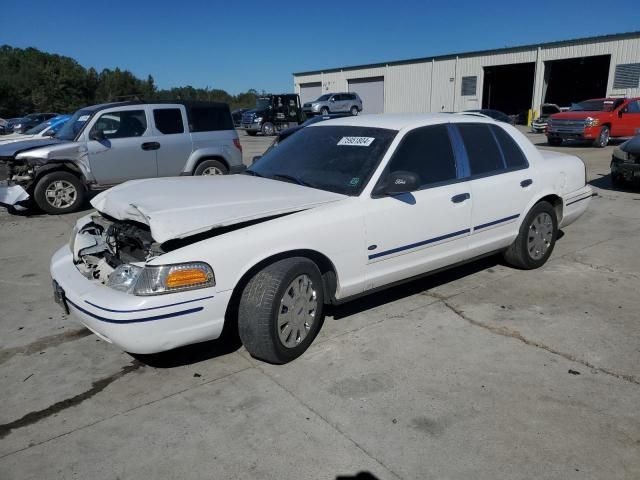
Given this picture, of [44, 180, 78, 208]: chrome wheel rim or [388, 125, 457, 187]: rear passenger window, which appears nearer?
[388, 125, 457, 187]: rear passenger window

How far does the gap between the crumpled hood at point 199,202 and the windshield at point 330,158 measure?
0.46 feet

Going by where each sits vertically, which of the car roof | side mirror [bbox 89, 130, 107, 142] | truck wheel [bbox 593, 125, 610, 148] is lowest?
truck wheel [bbox 593, 125, 610, 148]

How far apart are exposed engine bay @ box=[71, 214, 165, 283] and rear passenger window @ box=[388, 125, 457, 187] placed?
6.09ft

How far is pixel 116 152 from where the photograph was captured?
28.8ft

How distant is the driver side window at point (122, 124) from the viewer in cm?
880

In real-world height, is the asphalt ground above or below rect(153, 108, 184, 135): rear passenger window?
below

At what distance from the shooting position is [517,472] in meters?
2.54

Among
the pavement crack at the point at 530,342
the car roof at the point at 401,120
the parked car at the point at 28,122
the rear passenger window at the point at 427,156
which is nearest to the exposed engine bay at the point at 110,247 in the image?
the rear passenger window at the point at 427,156

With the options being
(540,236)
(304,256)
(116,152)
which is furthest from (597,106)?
(304,256)

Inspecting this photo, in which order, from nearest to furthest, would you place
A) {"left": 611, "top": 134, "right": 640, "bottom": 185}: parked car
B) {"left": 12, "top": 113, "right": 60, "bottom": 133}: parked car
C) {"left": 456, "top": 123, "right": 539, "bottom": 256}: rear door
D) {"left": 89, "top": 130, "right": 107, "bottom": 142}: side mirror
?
1. {"left": 456, "top": 123, "right": 539, "bottom": 256}: rear door
2. {"left": 89, "top": 130, "right": 107, "bottom": 142}: side mirror
3. {"left": 611, "top": 134, "right": 640, "bottom": 185}: parked car
4. {"left": 12, "top": 113, "right": 60, "bottom": 133}: parked car

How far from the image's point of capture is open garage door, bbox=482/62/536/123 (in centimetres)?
3888

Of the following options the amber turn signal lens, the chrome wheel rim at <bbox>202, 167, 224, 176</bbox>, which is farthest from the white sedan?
the chrome wheel rim at <bbox>202, 167, 224, 176</bbox>

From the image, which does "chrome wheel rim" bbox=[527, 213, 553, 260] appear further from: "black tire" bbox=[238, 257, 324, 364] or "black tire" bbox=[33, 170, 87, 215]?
"black tire" bbox=[33, 170, 87, 215]

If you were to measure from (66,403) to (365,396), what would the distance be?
72.4 inches
